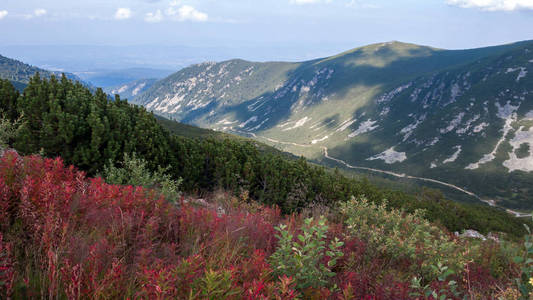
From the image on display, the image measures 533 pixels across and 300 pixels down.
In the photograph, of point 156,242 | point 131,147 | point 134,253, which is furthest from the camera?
point 131,147

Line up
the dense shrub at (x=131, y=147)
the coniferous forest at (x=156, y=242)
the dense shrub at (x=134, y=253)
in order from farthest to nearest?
the dense shrub at (x=131, y=147) → the coniferous forest at (x=156, y=242) → the dense shrub at (x=134, y=253)

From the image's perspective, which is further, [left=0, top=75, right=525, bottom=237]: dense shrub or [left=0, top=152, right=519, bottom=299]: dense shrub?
[left=0, top=75, right=525, bottom=237]: dense shrub

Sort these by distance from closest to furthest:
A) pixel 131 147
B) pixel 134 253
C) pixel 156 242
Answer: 1. pixel 134 253
2. pixel 156 242
3. pixel 131 147

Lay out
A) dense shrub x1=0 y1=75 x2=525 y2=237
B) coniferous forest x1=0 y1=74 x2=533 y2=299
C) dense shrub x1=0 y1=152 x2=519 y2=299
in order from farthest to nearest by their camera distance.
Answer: dense shrub x1=0 y1=75 x2=525 y2=237, coniferous forest x1=0 y1=74 x2=533 y2=299, dense shrub x1=0 y1=152 x2=519 y2=299

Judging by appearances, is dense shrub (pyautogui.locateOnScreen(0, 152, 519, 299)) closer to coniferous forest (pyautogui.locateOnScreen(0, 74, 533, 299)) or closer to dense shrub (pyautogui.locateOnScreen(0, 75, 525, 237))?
coniferous forest (pyautogui.locateOnScreen(0, 74, 533, 299))

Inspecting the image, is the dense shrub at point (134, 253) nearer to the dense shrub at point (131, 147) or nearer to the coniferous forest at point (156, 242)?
the coniferous forest at point (156, 242)

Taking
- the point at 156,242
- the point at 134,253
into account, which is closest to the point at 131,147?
the point at 156,242

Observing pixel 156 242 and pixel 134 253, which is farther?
pixel 156 242

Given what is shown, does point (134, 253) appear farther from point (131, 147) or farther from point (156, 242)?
point (131, 147)

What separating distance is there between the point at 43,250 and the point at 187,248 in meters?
1.75

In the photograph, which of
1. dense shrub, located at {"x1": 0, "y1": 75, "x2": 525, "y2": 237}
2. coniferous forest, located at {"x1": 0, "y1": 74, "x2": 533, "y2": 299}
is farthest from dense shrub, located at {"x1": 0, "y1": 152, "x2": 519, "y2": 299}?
dense shrub, located at {"x1": 0, "y1": 75, "x2": 525, "y2": 237}

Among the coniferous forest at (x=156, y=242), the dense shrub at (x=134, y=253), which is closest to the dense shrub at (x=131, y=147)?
the coniferous forest at (x=156, y=242)

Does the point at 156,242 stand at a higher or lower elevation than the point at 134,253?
lower

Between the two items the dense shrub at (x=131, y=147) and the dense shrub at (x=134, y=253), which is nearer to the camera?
the dense shrub at (x=134, y=253)
